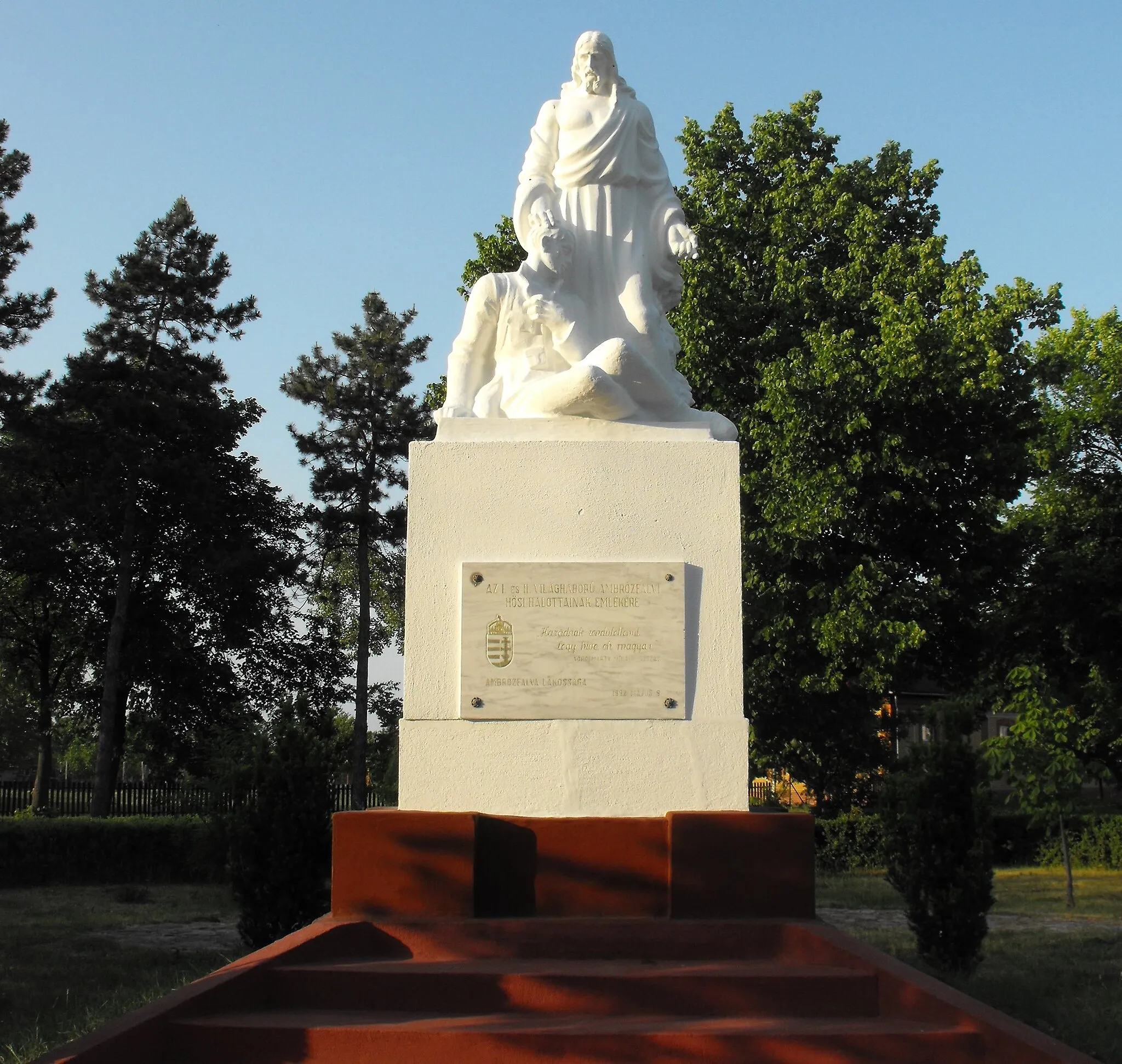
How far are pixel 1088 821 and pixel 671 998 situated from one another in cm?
1941

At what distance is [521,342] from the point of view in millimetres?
6422

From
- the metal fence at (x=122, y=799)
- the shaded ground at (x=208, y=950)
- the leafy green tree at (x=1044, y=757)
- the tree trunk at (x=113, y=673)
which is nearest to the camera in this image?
the shaded ground at (x=208, y=950)

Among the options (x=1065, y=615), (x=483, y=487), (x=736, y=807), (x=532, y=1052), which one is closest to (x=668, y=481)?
(x=483, y=487)

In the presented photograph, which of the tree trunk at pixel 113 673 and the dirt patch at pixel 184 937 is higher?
the tree trunk at pixel 113 673

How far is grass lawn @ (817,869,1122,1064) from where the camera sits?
6.94m

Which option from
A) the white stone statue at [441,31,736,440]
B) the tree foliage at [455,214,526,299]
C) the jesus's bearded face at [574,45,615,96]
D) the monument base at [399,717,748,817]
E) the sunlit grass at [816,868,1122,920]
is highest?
the tree foliage at [455,214,526,299]

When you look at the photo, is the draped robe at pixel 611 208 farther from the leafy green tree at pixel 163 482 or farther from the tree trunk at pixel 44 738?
the tree trunk at pixel 44 738

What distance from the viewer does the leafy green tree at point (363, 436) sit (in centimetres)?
3031

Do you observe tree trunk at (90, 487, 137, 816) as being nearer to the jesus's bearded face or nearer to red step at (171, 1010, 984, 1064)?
the jesus's bearded face

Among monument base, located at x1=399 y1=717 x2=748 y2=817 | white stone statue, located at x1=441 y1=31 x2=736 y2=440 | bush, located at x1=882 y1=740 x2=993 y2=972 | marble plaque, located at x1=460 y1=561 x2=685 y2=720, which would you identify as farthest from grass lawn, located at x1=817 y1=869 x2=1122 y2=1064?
white stone statue, located at x1=441 y1=31 x2=736 y2=440

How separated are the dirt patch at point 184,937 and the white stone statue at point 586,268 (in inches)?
257

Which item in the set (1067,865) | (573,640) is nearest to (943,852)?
(573,640)

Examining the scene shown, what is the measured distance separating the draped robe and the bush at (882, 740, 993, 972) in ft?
16.6

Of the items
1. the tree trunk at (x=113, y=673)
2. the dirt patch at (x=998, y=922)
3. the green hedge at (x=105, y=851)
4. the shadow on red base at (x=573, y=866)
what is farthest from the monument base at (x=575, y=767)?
the tree trunk at (x=113, y=673)
